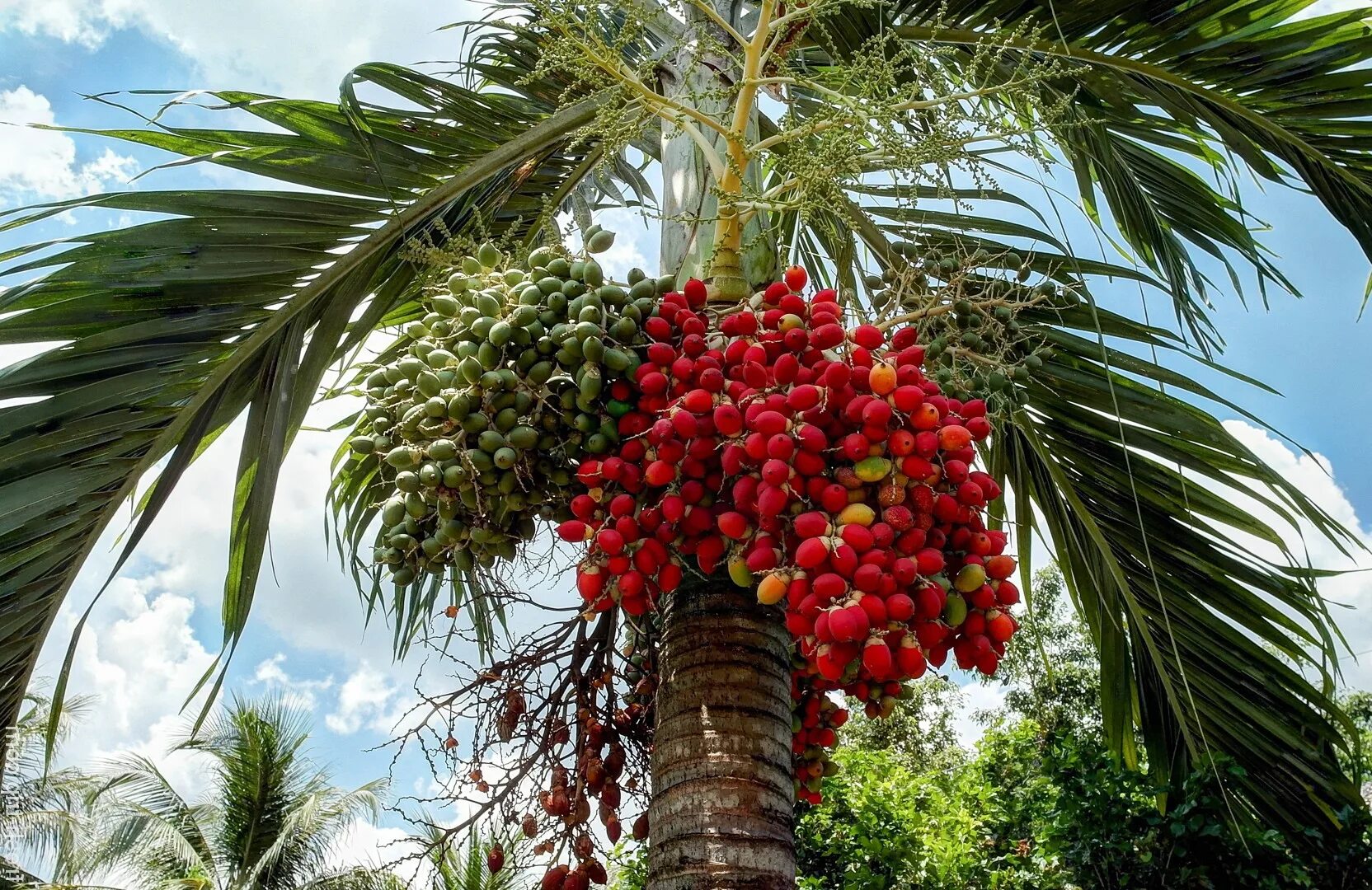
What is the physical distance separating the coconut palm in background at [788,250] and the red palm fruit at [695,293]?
123 millimetres

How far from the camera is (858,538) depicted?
1.49m

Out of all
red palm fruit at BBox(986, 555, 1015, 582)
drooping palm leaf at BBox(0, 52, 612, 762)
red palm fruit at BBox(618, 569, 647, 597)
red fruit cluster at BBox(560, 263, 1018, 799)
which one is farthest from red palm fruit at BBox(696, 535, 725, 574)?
drooping palm leaf at BBox(0, 52, 612, 762)

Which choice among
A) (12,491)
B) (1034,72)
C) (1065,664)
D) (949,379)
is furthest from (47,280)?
(1065,664)

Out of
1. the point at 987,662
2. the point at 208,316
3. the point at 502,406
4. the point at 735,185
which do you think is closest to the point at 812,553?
the point at 987,662

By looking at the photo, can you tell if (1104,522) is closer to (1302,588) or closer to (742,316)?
(1302,588)

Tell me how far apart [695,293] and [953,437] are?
623 mm

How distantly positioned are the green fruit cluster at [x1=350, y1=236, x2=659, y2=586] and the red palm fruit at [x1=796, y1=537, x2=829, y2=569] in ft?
1.73

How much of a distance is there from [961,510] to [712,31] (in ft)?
5.17

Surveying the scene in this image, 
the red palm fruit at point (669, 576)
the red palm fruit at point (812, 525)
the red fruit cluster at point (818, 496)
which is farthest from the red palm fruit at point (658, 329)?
the red palm fruit at point (812, 525)

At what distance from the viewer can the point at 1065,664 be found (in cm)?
1075

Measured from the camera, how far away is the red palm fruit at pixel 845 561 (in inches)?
58.2

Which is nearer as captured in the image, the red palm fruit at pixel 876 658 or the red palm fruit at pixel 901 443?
the red palm fruit at pixel 876 658

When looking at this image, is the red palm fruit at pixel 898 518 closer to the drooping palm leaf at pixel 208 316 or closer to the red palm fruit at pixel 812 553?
the red palm fruit at pixel 812 553

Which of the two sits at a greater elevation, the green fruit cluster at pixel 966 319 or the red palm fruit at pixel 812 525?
the green fruit cluster at pixel 966 319
